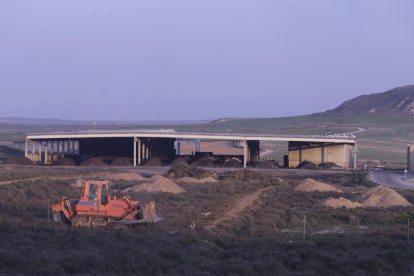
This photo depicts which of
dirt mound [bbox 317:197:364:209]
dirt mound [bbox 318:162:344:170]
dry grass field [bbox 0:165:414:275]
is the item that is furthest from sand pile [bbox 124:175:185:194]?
dirt mound [bbox 318:162:344:170]

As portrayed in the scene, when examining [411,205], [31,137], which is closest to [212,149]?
[31,137]

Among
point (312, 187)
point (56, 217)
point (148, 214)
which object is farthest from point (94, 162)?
point (148, 214)

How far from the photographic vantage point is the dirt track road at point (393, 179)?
3829cm

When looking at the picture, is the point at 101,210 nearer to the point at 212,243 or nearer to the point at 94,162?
the point at 212,243

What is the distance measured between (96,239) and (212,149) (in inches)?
3044

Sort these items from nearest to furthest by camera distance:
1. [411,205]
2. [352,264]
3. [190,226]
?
[352,264] → [190,226] → [411,205]

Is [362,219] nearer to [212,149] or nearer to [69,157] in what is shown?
[69,157]

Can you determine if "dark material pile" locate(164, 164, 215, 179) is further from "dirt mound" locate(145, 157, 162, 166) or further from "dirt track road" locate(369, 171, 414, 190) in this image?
"dirt track road" locate(369, 171, 414, 190)

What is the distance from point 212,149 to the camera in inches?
3536

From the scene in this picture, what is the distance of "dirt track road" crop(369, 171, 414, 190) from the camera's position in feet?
126

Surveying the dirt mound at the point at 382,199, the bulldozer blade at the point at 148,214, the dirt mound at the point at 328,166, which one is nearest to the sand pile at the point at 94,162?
the dirt mound at the point at 328,166

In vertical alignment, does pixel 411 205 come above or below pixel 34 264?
below

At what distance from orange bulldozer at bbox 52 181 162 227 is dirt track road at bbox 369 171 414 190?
90.7 feet

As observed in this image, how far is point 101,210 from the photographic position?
15.0m
